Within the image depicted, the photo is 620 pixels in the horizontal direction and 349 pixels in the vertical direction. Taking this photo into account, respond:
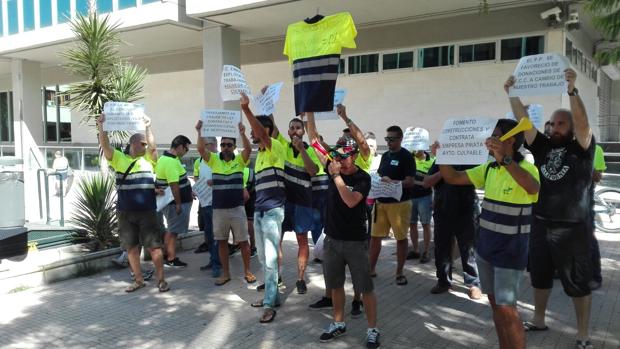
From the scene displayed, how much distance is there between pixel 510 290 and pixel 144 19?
14.4 metres

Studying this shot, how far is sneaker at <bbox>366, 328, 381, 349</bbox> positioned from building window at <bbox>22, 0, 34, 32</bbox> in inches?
756

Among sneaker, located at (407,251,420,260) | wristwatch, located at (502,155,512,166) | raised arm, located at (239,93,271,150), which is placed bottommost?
sneaker, located at (407,251,420,260)

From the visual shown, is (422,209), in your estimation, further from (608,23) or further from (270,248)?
(608,23)

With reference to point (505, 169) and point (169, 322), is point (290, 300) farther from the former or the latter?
point (505, 169)

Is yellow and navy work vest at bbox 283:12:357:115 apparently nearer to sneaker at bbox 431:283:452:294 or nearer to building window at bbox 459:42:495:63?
sneaker at bbox 431:283:452:294

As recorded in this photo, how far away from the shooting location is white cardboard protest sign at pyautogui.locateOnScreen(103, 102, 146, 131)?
19.8 feet

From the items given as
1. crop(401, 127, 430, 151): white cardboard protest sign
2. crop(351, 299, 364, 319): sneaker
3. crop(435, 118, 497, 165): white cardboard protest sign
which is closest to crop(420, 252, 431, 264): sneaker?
crop(401, 127, 430, 151): white cardboard protest sign

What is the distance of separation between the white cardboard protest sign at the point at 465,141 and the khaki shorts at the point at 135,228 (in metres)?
3.53

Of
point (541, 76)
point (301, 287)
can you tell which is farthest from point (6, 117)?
point (541, 76)

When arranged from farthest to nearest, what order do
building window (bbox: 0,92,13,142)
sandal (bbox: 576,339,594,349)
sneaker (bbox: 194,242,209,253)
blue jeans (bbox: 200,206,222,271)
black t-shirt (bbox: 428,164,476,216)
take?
building window (bbox: 0,92,13,142), sneaker (bbox: 194,242,209,253), blue jeans (bbox: 200,206,222,271), black t-shirt (bbox: 428,164,476,216), sandal (bbox: 576,339,594,349)

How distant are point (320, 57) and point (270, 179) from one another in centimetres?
134

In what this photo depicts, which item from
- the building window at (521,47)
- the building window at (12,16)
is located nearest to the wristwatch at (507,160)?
the building window at (521,47)

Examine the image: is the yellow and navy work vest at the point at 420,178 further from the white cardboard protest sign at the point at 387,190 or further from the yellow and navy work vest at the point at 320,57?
the yellow and navy work vest at the point at 320,57

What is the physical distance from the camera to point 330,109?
486cm
